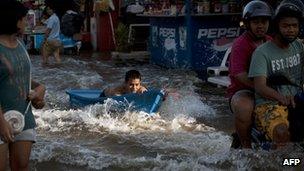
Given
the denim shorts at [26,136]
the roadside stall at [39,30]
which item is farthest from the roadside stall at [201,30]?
the denim shorts at [26,136]

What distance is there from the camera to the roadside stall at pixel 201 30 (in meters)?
13.5

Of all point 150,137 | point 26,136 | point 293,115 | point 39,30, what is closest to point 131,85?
point 150,137

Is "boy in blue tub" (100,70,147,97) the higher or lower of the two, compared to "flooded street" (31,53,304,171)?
higher

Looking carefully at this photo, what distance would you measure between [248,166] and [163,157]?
1324mm

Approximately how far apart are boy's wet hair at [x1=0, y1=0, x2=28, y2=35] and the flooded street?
7.72ft

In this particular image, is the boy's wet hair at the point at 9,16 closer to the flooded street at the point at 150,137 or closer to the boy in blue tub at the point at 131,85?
the flooded street at the point at 150,137

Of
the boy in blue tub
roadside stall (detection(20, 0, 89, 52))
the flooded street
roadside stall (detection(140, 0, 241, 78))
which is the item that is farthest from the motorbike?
roadside stall (detection(20, 0, 89, 52))

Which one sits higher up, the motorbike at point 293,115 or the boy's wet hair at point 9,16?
the boy's wet hair at point 9,16

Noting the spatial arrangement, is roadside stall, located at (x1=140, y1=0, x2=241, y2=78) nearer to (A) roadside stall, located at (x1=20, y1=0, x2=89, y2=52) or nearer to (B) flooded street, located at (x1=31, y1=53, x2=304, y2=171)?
(B) flooded street, located at (x1=31, y1=53, x2=304, y2=171)

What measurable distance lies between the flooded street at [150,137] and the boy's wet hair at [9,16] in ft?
7.72

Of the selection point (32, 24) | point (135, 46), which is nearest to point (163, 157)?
point (135, 46)

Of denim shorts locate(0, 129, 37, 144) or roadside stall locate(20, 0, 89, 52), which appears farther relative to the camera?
roadside stall locate(20, 0, 89, 52)

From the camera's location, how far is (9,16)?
4.03 m

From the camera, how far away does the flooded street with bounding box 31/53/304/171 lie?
19.7 ft
